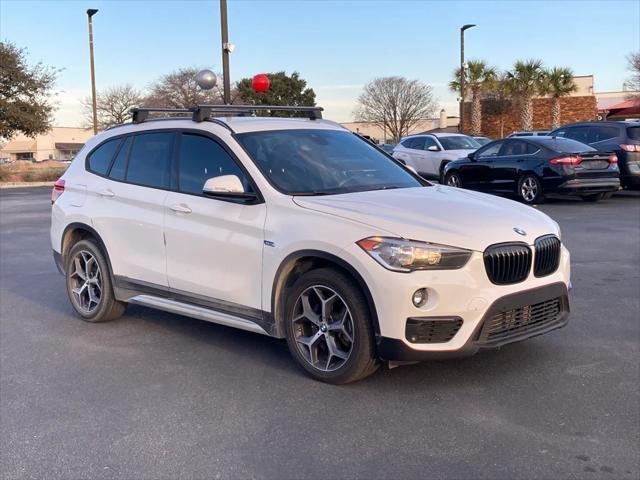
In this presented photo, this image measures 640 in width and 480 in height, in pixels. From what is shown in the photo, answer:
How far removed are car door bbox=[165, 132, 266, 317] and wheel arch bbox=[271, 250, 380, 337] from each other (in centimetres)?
17

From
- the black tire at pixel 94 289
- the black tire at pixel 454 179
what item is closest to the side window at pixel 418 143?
the black tire at pixel 454 179

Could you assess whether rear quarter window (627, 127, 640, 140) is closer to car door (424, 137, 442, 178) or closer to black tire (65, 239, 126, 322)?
car door (424, 137, 442, 178)

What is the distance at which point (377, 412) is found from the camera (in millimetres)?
4352

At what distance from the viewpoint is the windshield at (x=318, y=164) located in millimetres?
5336

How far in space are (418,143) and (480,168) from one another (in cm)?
541

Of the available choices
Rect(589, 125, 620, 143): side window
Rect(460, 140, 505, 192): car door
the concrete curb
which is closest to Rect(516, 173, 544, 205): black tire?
Rect(460, 140, 505, 192): car door

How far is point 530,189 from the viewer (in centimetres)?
1590

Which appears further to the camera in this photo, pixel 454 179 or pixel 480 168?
pixel 454 179

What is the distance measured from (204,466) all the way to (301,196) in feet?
6.77

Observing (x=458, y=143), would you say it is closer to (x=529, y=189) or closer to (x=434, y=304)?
(x=529, y=189)

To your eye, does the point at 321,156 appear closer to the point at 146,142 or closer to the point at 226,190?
the point at 226,190

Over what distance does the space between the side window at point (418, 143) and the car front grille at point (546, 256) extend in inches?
680

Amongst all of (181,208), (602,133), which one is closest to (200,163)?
(181,208)

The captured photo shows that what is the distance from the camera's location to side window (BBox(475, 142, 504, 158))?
55.5 ft
